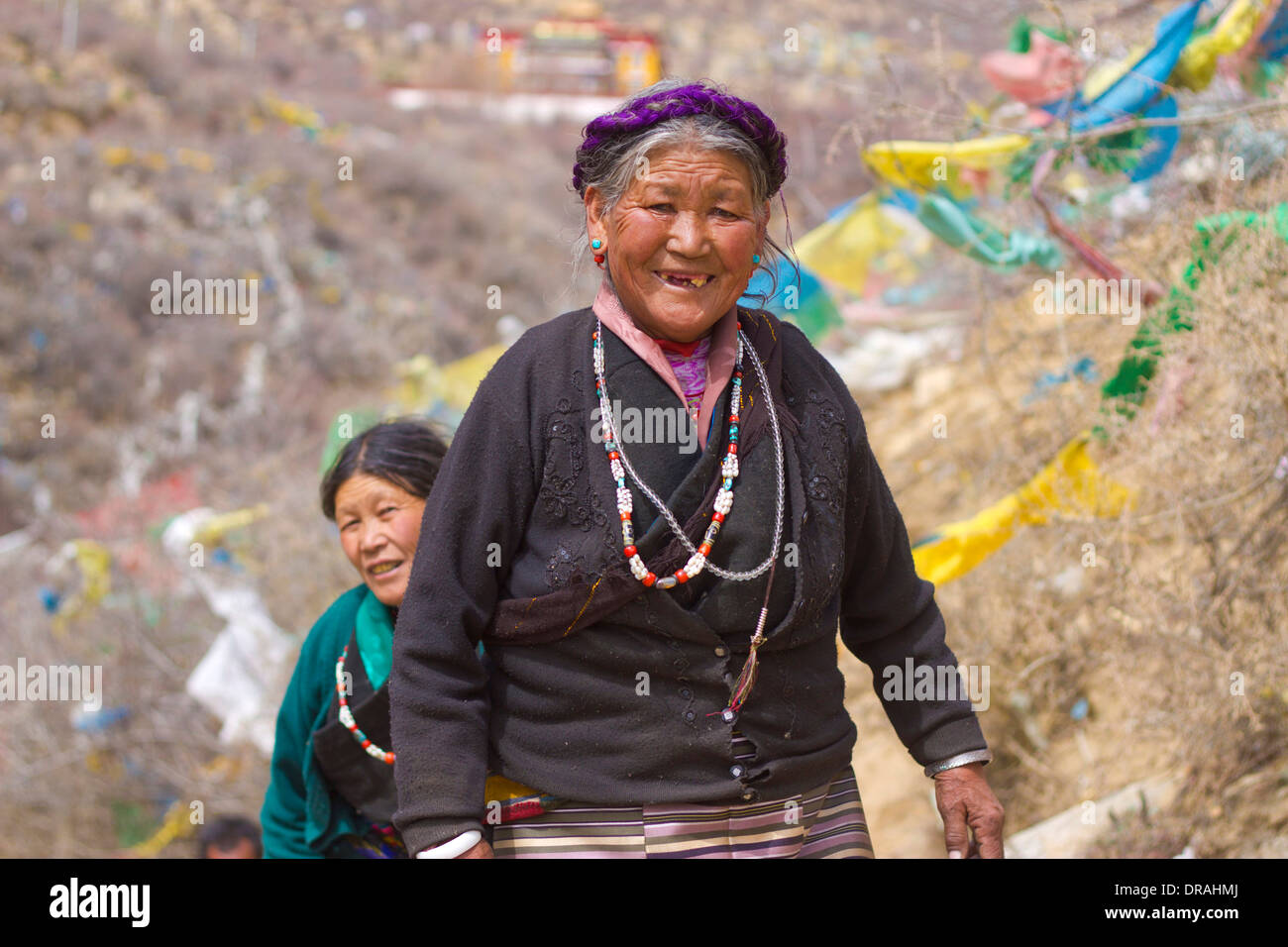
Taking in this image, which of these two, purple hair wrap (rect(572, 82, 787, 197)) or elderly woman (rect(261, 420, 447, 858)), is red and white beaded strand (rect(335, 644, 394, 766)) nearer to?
elderly woman (rect(261, 420, 447, 858))

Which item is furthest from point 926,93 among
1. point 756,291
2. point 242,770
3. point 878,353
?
point 756,291

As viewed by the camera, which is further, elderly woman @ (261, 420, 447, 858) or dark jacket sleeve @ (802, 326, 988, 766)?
elderly woman @ (261, 420, 447, 858)

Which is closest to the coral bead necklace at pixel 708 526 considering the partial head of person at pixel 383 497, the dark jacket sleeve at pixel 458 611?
the dark jacket sleeve at pixel 458 611

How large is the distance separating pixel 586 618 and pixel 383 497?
0.99 metres

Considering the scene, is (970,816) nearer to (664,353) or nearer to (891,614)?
(891,614)

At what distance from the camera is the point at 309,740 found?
2441 mm

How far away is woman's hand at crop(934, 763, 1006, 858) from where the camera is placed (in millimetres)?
1839

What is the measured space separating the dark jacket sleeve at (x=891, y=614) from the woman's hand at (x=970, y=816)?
0.05 metres

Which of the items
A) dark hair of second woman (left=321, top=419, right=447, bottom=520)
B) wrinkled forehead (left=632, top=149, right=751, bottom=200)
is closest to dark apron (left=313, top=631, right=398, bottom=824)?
dark hair of second woman (left=321, top=419, right=447, bottom=520)

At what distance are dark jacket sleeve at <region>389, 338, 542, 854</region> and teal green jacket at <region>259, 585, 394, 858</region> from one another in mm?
844

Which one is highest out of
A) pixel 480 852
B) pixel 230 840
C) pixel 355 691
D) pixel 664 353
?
pixel 664 353

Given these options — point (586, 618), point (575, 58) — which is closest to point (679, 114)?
point (586, 618)

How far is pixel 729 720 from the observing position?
1.68 meters

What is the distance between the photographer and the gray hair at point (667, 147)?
1712 millimetres
